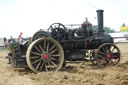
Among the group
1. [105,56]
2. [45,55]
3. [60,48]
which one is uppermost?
[60,48]

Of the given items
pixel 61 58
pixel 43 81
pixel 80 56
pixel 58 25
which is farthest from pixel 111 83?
pixel 58 25

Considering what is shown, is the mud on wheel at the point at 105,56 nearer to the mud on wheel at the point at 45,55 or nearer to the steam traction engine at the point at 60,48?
the steam traction engine at the point at 60,48

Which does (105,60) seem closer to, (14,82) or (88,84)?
(88,84)

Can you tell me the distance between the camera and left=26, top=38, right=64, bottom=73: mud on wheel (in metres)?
6.66

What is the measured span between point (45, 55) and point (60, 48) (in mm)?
636

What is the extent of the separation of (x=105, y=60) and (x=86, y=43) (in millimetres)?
1141

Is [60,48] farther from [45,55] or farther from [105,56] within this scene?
[105,56]

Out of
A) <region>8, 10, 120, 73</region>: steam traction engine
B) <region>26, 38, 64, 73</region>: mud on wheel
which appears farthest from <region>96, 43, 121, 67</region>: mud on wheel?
<region>26, 38, 64, 73</region>: mud on wheel

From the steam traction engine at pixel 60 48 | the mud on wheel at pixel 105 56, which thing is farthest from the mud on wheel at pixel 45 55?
the mud on wheel at pixel 105 56

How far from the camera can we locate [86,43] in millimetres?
8438

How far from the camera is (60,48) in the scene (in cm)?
701

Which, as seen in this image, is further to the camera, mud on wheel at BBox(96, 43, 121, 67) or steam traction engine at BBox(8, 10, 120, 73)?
mud on wheel at BBox(96, 43, 121, 67)

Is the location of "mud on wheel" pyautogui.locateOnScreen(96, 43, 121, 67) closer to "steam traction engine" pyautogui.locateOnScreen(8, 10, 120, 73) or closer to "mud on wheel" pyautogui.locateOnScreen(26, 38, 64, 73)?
"steam traction engine" pyautogui.locateOnScreen(8, 10, 120, 73)

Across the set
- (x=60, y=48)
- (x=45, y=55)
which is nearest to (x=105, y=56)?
(x=60, y=48)
